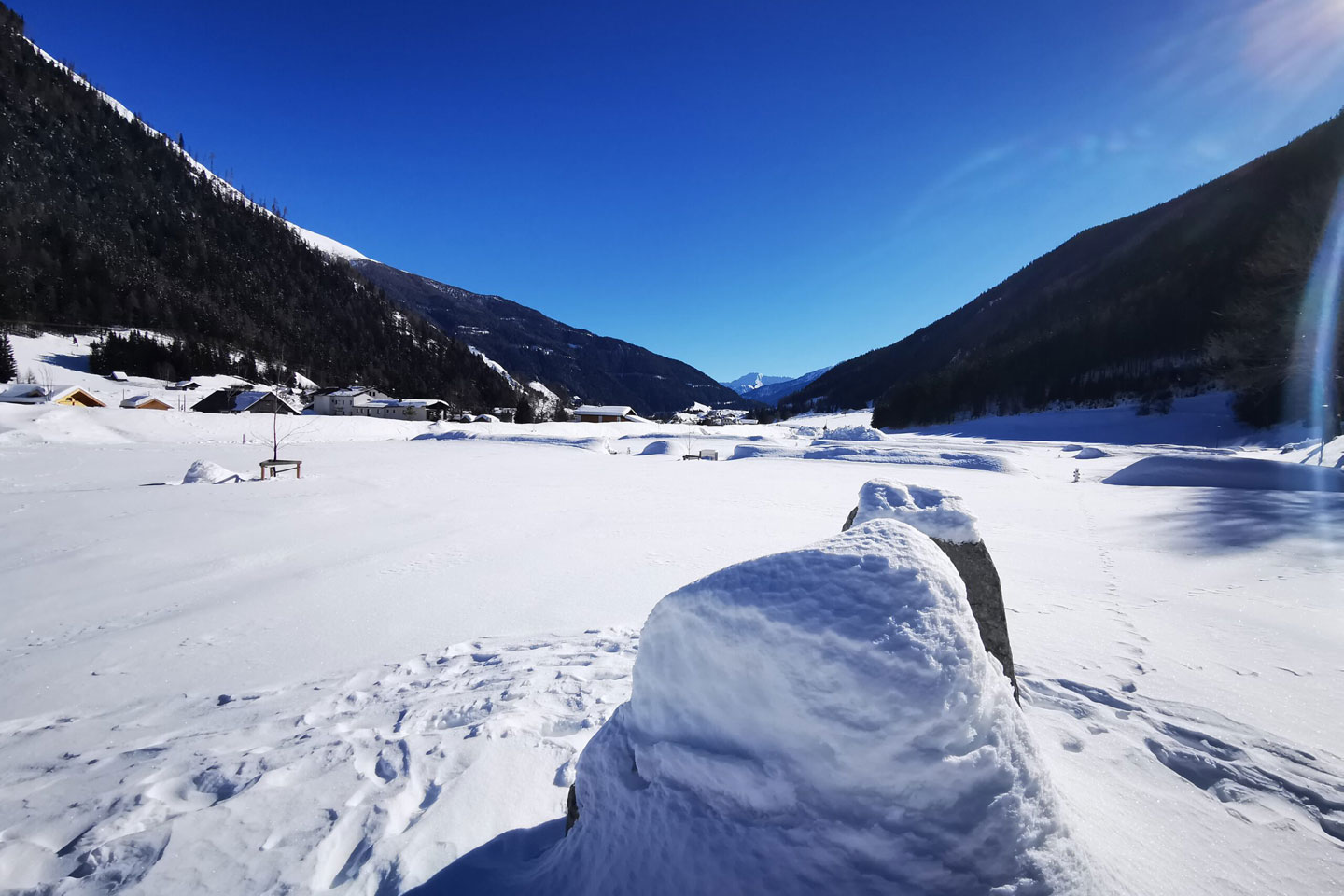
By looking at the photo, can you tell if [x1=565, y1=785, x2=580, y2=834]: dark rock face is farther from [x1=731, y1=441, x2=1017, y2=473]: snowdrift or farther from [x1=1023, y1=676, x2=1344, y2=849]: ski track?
[x1=731, y1=441, x2=1017, y2=473]: snowdrift

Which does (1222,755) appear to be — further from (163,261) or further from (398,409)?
(163,261)

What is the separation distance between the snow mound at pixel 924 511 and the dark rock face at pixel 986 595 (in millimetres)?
87

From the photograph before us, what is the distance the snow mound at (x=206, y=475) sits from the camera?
12586mm

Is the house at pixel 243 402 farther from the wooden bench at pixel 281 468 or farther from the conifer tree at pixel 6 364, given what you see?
the wooden bench at pixel 281 468

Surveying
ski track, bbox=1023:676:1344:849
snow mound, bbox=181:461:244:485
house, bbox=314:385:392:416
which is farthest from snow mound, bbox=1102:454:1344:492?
house, bbox=314:385:392:416

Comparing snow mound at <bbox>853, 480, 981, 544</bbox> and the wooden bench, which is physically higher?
snow mound at <bbox>853, 480, 981, 544</bbox>

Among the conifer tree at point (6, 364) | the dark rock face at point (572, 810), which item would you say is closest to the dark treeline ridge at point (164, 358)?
the conifer tree at point (6, 364)

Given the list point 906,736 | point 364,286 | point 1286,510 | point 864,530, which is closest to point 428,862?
point 906,736

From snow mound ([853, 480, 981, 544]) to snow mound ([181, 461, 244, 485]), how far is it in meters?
15.9

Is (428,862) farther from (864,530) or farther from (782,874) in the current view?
(864,530)

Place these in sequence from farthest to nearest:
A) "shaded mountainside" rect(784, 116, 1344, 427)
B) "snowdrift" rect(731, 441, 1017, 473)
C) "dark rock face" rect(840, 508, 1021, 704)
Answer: "snowdrift" rect(731, 441, 1017, 473), "shaded mountainside" rect(784, 116, 1344, 427), "dark rock face" rect(840, 508, 1021, 704)

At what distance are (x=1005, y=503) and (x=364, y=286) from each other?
4675 inches

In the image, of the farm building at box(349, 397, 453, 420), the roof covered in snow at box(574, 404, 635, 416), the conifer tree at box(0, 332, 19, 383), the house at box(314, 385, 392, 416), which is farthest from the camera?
the roof covered in snow at box(574, 404, 635, 416)

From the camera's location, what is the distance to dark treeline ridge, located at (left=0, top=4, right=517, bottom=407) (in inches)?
2421
